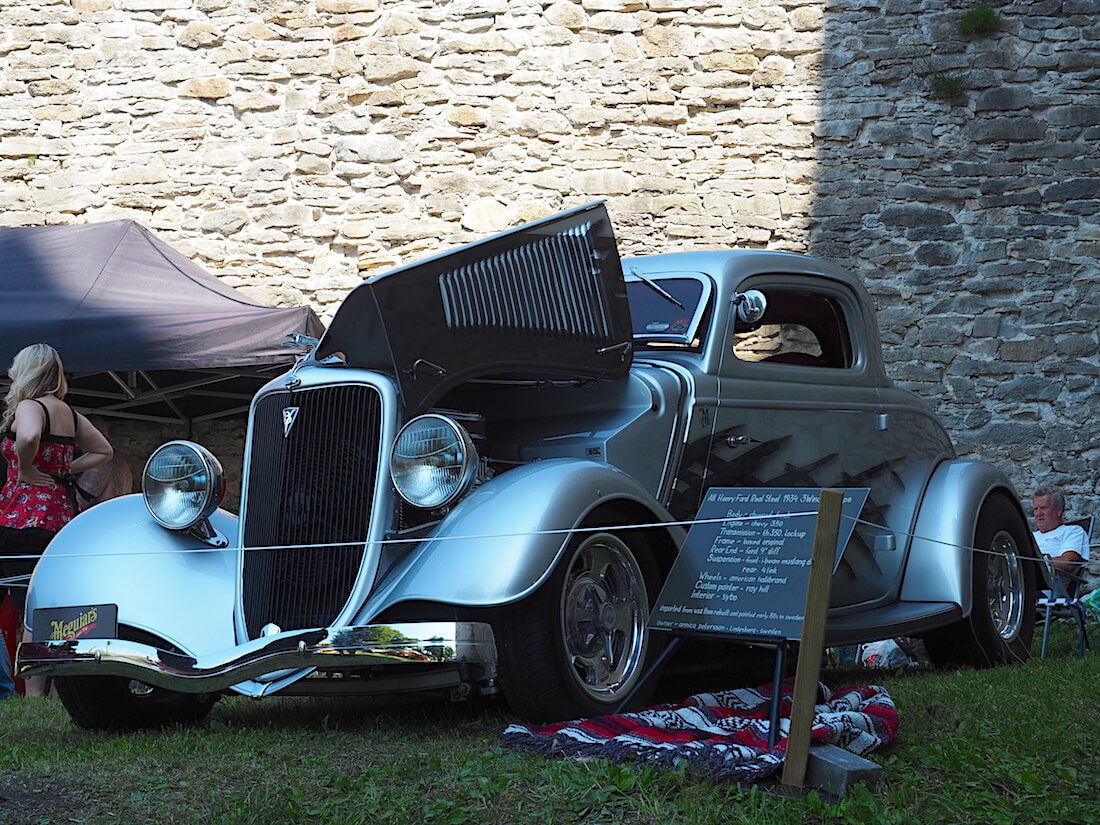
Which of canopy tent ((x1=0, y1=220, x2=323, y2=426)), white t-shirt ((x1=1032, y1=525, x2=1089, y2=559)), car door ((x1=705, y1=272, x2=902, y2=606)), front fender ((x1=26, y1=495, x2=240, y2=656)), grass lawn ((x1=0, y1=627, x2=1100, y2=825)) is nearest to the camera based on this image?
grass lawn ((x1=0, y1=627, x2=1100, y2=825))

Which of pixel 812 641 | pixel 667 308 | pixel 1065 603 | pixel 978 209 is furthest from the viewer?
pixel 978 209

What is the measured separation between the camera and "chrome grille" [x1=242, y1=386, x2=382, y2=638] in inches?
153

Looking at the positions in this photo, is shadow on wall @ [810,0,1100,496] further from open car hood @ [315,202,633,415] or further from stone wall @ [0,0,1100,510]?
open car hood @ [315,202,633,415]

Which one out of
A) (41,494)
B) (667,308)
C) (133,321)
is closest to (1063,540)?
(667,308)

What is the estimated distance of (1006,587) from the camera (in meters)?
5.70

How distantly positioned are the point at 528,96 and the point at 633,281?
18.1 ft

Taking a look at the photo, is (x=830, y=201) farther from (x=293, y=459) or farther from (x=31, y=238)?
(x=293, y=459)

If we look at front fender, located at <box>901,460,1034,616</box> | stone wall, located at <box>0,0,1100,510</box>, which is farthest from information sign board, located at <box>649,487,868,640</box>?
stone wall, located at <box>0,0,1100,510</box>

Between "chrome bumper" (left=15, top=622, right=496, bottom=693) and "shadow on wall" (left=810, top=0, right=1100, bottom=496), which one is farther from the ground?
"shadow on wall" (left=810, top=0, right=1100, bottom=496)

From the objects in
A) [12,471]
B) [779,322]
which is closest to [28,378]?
[12,471]

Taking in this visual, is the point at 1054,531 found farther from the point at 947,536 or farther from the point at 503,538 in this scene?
the point at 503,538

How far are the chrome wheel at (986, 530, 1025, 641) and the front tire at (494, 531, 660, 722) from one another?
7.29ft

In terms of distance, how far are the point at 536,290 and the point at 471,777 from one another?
1767 mm

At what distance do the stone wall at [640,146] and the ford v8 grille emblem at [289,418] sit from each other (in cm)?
621
